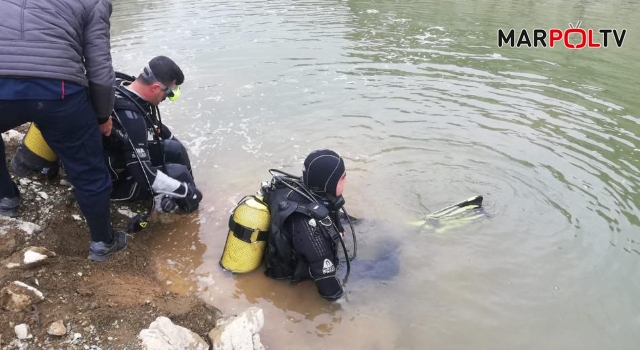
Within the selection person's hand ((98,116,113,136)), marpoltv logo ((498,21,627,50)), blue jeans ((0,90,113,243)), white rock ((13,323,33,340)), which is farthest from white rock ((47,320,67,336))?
marpoltv logo ((498,21,627,50))

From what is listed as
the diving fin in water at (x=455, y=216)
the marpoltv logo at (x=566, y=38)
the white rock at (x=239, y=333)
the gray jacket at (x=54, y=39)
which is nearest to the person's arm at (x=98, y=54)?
the gray jacket at (x=54, y=39)

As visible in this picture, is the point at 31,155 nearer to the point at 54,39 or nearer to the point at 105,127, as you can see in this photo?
the point at 105,127

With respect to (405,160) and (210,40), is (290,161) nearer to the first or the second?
(405,160)

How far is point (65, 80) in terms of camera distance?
10.1 feet

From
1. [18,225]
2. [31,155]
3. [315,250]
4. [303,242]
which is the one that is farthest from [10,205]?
[315,250]

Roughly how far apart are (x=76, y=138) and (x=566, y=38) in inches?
544

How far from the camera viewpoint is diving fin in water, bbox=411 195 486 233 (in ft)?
17.4

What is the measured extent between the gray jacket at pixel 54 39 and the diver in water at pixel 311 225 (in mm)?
1708

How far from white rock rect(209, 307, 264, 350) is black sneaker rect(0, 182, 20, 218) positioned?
222 cm

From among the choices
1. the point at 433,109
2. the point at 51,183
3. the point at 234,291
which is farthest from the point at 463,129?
the point at 51,183

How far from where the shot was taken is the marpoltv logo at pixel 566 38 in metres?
12.6

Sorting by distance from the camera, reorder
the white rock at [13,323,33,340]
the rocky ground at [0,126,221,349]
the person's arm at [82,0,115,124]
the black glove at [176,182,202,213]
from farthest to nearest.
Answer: the black glove at [176,182,202,213] < the person's arm at [82,0,115,124] < the rocky ground at [0,126,221,349] < the white rock at [13,323,33,340]

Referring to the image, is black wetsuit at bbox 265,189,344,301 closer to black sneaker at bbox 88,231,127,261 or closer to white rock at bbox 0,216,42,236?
black sneaker at bbox 88,231,127,261

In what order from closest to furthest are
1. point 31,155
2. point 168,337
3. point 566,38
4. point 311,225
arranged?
point 168,337 → point 311,225 → point 31,155 → point 566,38
